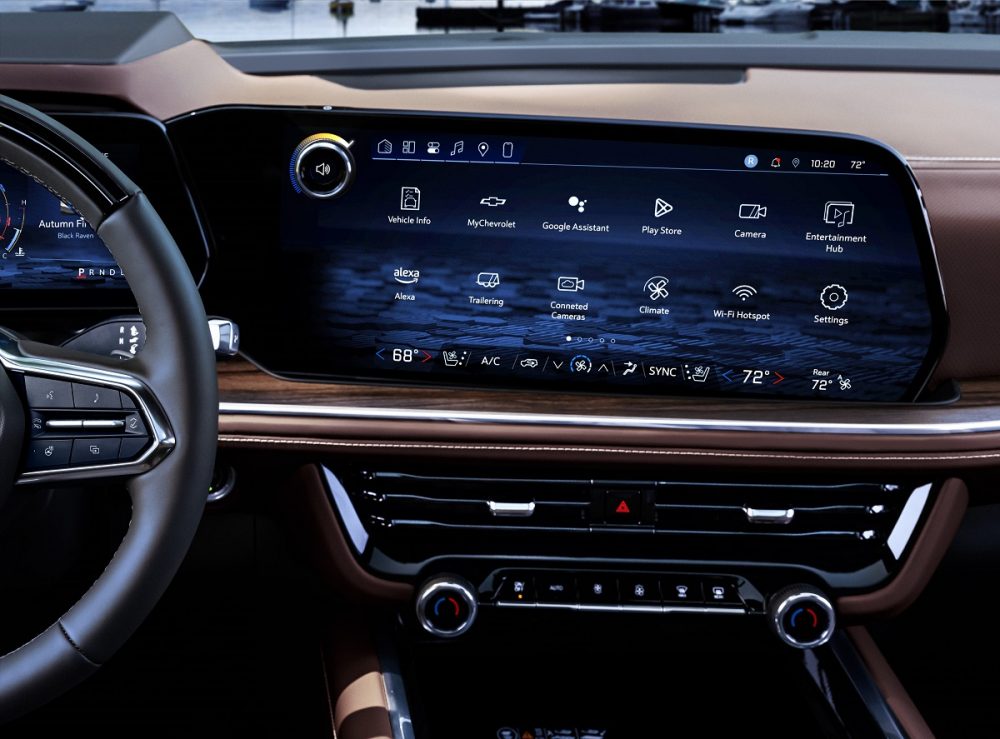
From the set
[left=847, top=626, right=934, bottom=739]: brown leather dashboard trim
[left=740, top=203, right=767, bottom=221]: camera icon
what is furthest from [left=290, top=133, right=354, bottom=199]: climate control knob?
[left=847, top=626, right=934, bottom=739]: brown leather dashboard trim

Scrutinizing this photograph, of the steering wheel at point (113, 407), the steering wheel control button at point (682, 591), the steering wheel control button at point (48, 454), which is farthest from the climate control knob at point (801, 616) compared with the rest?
the steering wheel control button at point (48, 454)

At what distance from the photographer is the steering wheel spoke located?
114cm

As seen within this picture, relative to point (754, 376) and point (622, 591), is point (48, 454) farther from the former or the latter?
point (754, 376)

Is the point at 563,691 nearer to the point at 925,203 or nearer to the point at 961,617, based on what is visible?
the point at 961,617

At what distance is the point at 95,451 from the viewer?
115 centimetres

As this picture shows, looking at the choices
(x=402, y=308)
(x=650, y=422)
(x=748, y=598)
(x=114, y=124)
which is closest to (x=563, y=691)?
(x=748, y=598)

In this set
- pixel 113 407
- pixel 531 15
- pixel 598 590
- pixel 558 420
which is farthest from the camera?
pixel 531 15

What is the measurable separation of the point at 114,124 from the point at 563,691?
1103 millimetres

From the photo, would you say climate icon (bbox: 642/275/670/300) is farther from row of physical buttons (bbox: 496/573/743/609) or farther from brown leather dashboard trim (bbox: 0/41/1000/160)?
row of physical buttons (bbox: 496/573/743/609)

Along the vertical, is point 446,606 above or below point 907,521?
below

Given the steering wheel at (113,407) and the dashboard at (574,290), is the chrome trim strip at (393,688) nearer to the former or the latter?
Answer: the dashboard at (574,290)

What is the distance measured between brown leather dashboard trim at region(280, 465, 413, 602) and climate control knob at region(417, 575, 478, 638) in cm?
4

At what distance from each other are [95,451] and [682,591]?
0.90 m

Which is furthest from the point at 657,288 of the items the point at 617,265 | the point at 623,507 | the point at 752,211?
the point at 623,507
